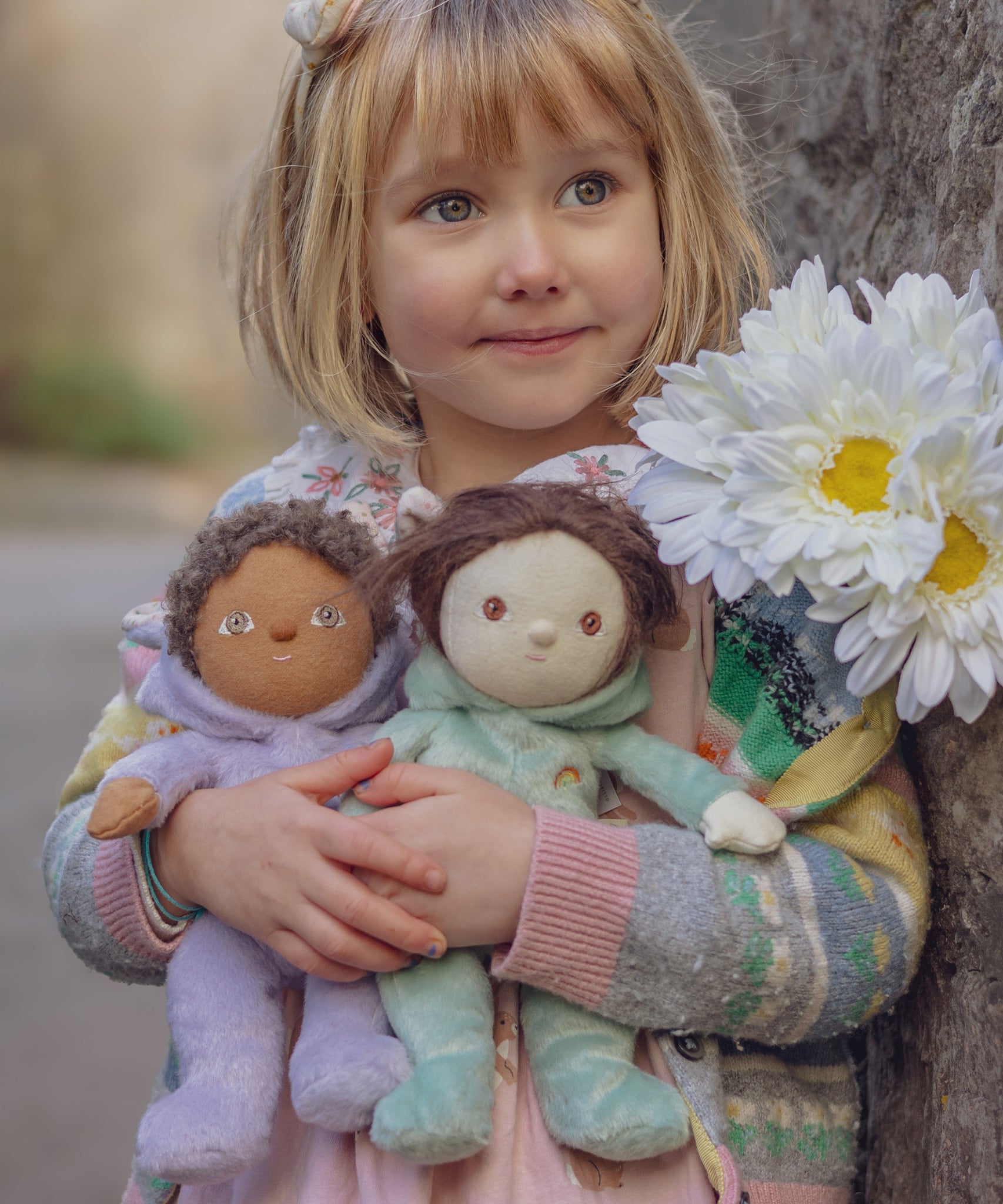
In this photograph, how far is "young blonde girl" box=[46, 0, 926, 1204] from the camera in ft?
2.69

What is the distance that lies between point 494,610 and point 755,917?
274mm

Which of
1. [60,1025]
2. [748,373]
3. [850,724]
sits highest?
[748,373]

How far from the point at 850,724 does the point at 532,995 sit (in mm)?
301

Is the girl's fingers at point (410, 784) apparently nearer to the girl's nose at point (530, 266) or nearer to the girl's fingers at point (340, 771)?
the girl's fingers at point (340, 771)

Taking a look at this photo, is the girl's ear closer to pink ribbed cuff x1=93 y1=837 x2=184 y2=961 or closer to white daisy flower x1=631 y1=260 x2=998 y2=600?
white daisy flower x1=631 y1=260 x2=998 y2=600

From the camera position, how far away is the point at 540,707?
0.84 meters

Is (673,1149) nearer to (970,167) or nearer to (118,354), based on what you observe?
(970,167)

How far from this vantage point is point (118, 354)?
805 cm

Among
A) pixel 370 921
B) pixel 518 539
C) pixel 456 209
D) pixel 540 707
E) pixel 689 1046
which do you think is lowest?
pixel 689 1046

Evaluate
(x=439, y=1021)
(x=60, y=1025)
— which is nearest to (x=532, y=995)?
(x=439, y=1021)

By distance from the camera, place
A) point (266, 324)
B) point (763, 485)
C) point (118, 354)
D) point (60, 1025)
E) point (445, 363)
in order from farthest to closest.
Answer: point (118, 354) < point (60, 1025) < point (266, 324) < point (445, 363) < point (763, 485)

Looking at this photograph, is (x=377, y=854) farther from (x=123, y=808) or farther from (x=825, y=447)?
(x=825, y=447)

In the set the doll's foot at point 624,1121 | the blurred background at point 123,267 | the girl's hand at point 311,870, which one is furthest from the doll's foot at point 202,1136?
the blurred background at point 123,267

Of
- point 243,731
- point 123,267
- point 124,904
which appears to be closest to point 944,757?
point 243,731
